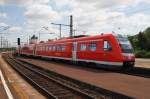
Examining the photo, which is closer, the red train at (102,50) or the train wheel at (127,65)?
the train wheel at (127,65)

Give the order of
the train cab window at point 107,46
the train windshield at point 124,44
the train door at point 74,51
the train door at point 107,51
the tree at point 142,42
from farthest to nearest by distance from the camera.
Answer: the tree at point 142,42, the train door at point 74,51, the train cab window at point 107,46, the train door at point 107,51, the train windshield at point 124,44

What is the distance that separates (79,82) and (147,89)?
4.79 metres

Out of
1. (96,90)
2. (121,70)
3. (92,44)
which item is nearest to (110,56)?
(121,70)

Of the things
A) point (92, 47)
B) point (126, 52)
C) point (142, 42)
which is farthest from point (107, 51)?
point (142, 42)

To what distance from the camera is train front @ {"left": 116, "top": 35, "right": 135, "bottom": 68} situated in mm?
23766

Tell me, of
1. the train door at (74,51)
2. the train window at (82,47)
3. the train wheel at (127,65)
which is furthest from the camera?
the train door at (74,51)

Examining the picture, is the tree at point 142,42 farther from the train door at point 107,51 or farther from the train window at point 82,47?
the train door at point 107,51

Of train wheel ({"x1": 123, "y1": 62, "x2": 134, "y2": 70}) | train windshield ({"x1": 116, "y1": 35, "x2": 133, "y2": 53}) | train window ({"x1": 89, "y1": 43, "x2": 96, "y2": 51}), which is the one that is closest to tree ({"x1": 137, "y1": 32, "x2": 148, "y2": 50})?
train window ({"x1": 89, "y1": 43, "x2": 96, "y2": 51})

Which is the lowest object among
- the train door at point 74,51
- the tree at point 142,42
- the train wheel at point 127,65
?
the train wheel at point 127,65

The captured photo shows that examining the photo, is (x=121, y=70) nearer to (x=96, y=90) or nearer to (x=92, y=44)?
(x=92, y=44)

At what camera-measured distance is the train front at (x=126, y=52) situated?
2377 cm

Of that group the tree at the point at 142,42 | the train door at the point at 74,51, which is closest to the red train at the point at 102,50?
the train door at the point at 74,51

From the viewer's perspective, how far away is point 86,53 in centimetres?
2927

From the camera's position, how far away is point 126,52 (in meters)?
24.3
